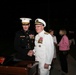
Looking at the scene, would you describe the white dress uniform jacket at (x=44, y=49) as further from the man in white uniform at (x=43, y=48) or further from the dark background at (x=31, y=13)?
the dark background at (x=31, y=13)

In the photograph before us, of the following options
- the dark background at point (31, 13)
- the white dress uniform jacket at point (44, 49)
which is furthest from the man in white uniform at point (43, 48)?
the dark background at point (31, 13)

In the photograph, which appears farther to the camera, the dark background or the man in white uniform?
the dark background

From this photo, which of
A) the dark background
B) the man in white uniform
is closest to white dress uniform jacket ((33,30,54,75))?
the man in white uniform

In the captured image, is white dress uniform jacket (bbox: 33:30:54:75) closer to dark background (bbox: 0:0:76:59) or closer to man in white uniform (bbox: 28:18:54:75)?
man in white uniform (bbox: 28:18:54:75)

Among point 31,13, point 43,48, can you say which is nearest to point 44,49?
point 43,48

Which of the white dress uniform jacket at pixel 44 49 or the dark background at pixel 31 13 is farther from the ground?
the dark background at pixel 31 13

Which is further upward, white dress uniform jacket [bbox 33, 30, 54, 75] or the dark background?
the dark background

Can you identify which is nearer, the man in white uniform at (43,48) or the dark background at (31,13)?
the man in white uniform at (43,48)

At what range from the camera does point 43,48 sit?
538 cm

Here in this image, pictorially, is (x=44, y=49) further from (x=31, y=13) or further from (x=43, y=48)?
(x=31, y=13)

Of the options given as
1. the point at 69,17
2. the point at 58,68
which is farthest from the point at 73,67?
the point at 69,17

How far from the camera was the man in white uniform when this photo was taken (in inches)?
210

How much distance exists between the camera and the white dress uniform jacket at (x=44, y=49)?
5.34m

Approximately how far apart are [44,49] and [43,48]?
0.03 metres
